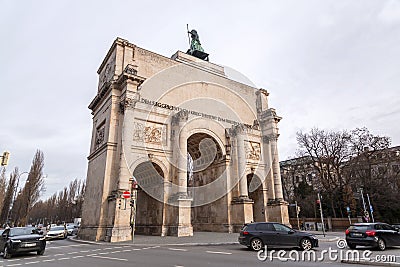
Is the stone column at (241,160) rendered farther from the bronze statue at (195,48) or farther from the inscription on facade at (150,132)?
the bronze statue at (195,48)

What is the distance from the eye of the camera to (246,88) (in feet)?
115

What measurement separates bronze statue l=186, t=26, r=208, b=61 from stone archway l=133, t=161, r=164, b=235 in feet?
61.1

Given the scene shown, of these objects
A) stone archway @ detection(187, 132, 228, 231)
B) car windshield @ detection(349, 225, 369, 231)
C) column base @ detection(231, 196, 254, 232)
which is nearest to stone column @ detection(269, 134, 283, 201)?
column base @ detection(231, 196, 254, 232)

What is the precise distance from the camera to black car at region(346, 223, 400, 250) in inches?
496

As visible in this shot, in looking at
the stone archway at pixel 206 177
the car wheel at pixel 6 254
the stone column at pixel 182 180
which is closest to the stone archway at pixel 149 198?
the stone column at pixel 182 180

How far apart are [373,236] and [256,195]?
17632mm

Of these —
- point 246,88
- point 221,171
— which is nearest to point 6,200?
point 221,171

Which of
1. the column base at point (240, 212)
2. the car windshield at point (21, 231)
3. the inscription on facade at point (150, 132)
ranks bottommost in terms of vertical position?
the car windshield at point (21, 231)

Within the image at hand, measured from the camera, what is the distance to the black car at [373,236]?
41.3 feet

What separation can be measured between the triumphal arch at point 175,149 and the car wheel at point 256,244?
8164mm

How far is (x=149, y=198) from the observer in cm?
2552

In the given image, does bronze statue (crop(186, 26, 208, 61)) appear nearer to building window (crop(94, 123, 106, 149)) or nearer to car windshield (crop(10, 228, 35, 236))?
building window (crop(94, 123, 106, 149))

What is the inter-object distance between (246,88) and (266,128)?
6.14m

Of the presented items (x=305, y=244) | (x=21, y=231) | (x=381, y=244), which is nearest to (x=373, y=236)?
(x=381, y=244)
